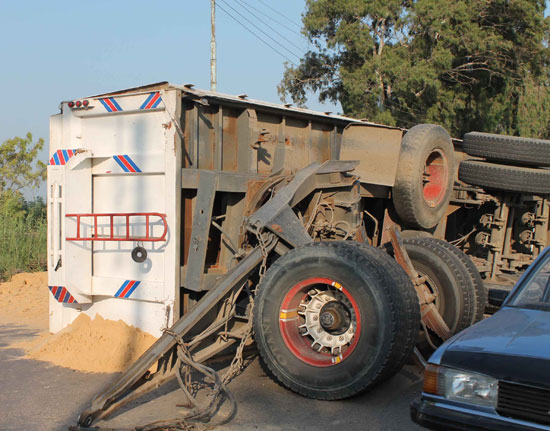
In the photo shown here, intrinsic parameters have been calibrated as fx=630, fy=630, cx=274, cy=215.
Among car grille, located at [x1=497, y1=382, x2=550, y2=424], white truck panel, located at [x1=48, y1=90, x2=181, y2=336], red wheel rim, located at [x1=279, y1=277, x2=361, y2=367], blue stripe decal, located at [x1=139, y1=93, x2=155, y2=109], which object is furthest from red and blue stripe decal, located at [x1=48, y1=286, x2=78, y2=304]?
car grille, located at [x1=497, y1=382, x2=550, y2=424]

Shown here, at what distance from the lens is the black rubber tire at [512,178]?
7.44 m

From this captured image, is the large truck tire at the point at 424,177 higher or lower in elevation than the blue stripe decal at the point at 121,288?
higher

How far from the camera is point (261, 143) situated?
646 centimetres

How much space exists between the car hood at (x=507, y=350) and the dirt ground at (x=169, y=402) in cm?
116

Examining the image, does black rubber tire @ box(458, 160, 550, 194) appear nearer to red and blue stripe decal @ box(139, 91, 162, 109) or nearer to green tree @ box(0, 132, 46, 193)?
red and blue stripe decal @ box(139, 91, 162, 109)

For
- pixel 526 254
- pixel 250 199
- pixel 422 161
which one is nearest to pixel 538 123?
pixel 526 254

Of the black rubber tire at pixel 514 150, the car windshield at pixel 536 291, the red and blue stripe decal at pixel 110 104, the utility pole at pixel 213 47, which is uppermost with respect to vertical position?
the utility pole at pixel 213 47

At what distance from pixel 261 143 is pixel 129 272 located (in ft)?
6.06

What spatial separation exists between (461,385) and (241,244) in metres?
2.90

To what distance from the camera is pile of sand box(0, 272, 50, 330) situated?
866 cm

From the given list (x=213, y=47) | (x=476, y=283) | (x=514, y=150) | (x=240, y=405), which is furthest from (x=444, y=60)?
(x=240, y=405)

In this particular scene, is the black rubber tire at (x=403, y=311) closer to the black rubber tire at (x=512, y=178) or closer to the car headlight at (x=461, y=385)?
the car headlight at (x=461, y=385)

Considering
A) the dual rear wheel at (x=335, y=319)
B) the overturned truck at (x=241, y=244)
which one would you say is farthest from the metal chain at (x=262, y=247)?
the dual rear wheel at (x=335, y=319)

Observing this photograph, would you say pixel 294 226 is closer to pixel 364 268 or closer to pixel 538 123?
pixel 364 268
